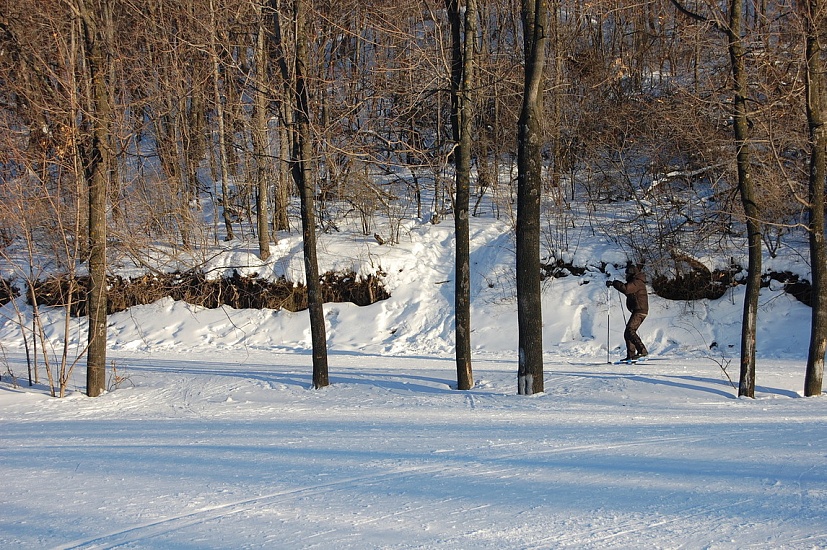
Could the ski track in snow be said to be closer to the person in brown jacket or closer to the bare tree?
the bare tree

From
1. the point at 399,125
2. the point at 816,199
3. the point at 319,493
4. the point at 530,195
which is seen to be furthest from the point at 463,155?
the point at 319,493

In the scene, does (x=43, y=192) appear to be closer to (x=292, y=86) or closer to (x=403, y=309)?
(x=292, y=86)

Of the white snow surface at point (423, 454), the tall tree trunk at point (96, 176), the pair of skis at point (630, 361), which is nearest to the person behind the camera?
the white snow surface at point (423, 454)

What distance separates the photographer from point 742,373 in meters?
10.3

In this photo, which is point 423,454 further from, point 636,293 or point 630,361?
point 636,293

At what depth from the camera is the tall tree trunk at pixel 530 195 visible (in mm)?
9930

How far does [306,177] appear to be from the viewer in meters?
11.0

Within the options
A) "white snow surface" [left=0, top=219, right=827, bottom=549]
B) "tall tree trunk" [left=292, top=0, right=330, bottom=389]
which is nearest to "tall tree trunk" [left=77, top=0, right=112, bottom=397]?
"white snow surface" [left=0, top=219, right=827, bottom=549]

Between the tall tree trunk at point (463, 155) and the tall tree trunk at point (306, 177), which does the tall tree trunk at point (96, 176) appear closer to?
the tall tree trunk at point (306, 177)

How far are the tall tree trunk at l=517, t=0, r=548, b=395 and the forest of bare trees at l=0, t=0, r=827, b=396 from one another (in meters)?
0.04

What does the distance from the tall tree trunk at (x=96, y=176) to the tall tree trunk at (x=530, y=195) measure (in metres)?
6.75

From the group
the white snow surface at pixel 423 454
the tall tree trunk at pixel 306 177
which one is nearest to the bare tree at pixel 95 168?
the white snow surface at pixel 423 454

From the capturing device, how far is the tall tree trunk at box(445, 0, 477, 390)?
10547 millimetres

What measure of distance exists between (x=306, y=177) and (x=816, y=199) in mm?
7904
